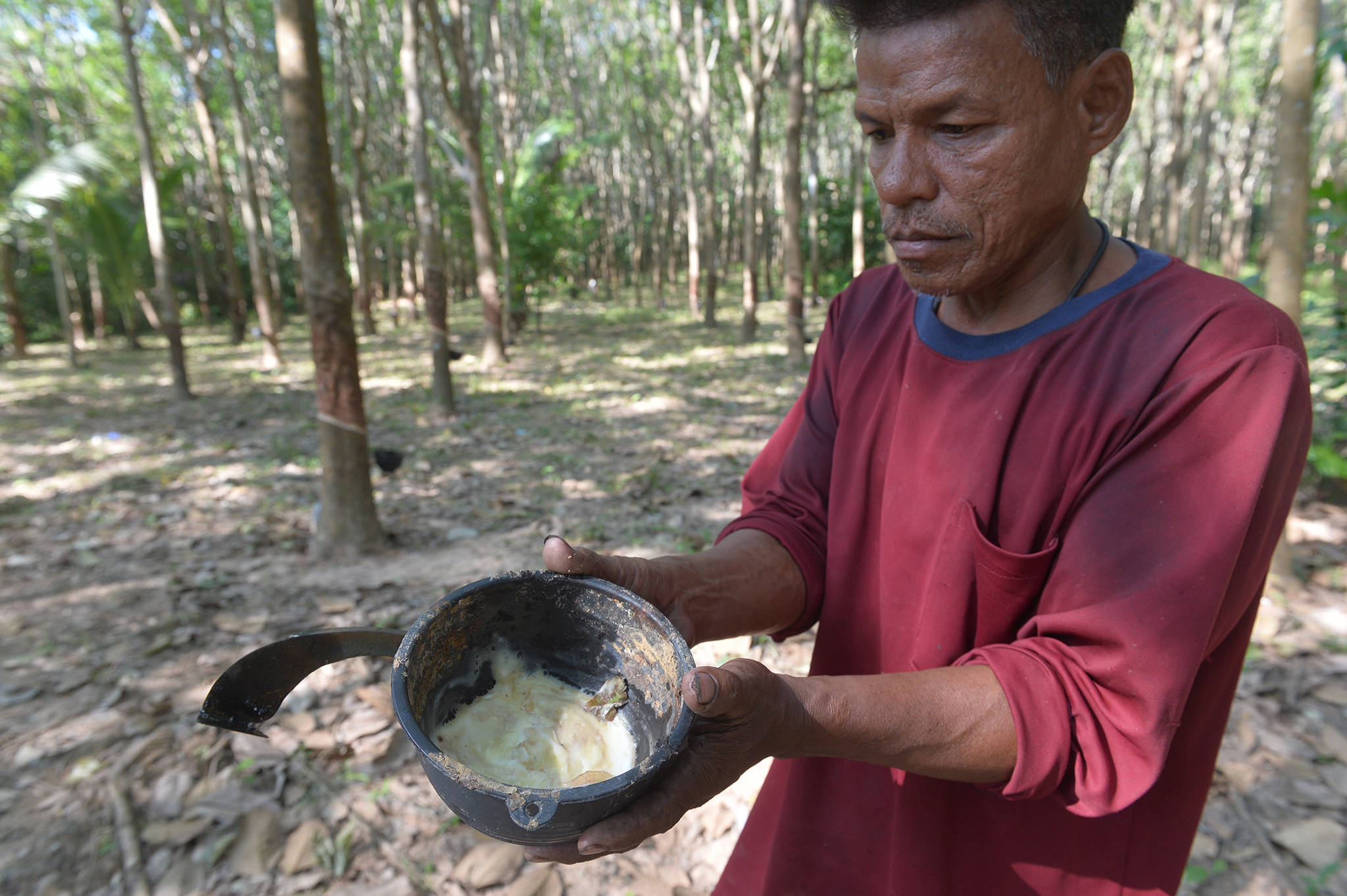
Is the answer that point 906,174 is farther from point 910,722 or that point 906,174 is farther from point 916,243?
point 910,722

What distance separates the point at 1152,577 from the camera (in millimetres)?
924

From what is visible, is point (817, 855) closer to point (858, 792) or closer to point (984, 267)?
point (858, 792)

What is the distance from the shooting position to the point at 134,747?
2.87 m

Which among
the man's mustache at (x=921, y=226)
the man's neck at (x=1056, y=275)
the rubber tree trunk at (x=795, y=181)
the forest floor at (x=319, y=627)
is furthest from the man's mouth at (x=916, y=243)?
the rubber tree trunk at (x=795, y=181)

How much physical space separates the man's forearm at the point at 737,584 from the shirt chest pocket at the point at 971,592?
0.91 ft

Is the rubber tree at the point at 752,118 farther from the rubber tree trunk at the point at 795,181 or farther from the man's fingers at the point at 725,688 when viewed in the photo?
the man's fingers at the point at 725,688

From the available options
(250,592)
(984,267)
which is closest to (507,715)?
(984,267)

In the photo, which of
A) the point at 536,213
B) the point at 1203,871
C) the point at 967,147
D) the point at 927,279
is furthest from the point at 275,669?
the point at 536,213

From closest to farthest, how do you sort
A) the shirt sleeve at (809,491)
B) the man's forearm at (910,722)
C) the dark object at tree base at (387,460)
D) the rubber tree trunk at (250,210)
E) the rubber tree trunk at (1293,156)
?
1. the man's forearm at (910,722)
2. the shirt sleeve at (809,491)
3. the rubber tree trunk at (1293,156)
4. the dark object at tree base at (387,460)
5. the rubber tree trunk at (250,210)

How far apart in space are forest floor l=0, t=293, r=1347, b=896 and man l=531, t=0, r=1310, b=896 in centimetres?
152

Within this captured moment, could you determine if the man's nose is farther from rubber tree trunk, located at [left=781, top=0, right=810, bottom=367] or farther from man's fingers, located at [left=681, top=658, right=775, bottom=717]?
rubber tree trunk, located at [left=781, top=0, right=810, bottom=367]

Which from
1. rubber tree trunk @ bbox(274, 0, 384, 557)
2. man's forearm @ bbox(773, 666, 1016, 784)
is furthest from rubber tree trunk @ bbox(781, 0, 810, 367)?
man's forearm @ bbox(773, 666, 1016, 784)

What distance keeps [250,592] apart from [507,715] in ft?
11.6

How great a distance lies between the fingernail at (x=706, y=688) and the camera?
0.85 m
